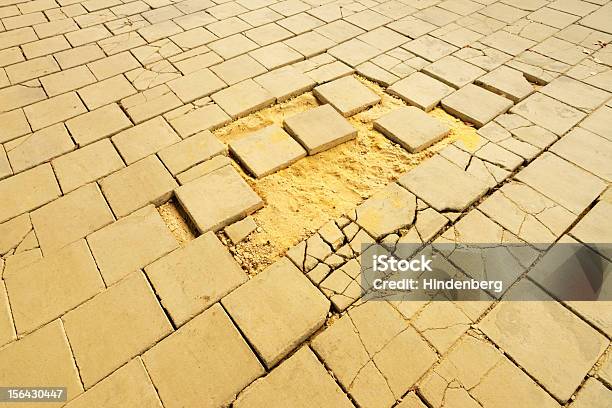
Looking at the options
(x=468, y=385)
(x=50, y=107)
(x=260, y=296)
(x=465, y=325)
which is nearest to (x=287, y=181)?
(x=260, y=296)

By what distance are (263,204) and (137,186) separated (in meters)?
1.13

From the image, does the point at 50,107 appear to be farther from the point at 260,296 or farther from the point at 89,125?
the point at 260,296

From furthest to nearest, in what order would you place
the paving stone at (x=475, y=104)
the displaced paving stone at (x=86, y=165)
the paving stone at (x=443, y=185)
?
the paving stone at (x=475, y=104), the displaced paving stone at (x=86, y=165), the paving stone at (x=443, y=185)

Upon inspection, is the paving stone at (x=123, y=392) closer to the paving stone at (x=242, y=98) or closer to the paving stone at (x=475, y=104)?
the paving stone at (x=242, y=98)

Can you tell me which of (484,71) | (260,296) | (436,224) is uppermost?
(484,71)

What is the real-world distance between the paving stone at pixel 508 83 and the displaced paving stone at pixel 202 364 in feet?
12.2

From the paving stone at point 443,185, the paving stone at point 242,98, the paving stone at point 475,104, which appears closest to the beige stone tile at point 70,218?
the paving stone at point 242,98

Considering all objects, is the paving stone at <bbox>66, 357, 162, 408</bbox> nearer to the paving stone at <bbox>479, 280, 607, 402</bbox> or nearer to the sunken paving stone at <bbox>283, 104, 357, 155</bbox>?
the paving stone at <bbox>479, 280, 607, 402</bbox>

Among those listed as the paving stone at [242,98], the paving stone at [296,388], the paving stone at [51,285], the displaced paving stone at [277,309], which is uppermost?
the paving stone at [242,98]

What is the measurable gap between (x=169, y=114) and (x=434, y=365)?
3.38 meters

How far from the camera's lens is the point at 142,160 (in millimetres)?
3436

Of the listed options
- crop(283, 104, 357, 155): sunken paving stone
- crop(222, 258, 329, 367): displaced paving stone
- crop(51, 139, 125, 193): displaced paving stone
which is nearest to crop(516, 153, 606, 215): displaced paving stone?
crop(283, 104, 357, 155): sunken paving stone

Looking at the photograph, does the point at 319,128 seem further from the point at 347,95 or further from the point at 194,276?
the point at 194,276

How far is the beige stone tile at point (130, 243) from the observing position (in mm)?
2717
